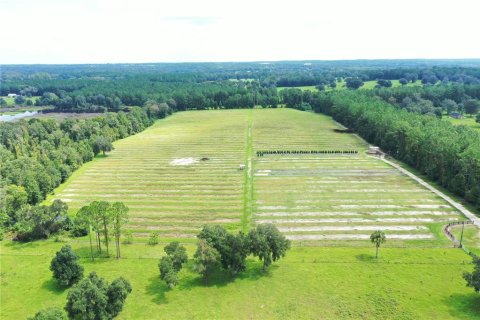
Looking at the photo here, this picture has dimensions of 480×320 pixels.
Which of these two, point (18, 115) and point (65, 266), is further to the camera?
point (18, 115)

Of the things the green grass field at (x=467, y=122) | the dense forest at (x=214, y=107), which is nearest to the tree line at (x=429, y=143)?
the dense forest at (x=214, y=107)

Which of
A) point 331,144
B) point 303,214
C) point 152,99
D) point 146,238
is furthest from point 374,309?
point 152,99

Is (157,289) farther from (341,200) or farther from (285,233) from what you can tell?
(341,200)

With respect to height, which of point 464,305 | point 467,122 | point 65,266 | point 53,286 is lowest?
point 53,286

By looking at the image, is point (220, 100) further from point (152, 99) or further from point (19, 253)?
point (19, 253)

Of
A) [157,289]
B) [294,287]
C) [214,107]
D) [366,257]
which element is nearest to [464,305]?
[366,257]

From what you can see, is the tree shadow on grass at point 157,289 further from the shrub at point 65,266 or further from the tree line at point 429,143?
the tree line at point 429,143

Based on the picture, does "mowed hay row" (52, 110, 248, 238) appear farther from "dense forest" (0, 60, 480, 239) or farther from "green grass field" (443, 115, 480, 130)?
"green grass field" (443, 115, 480, 130)
